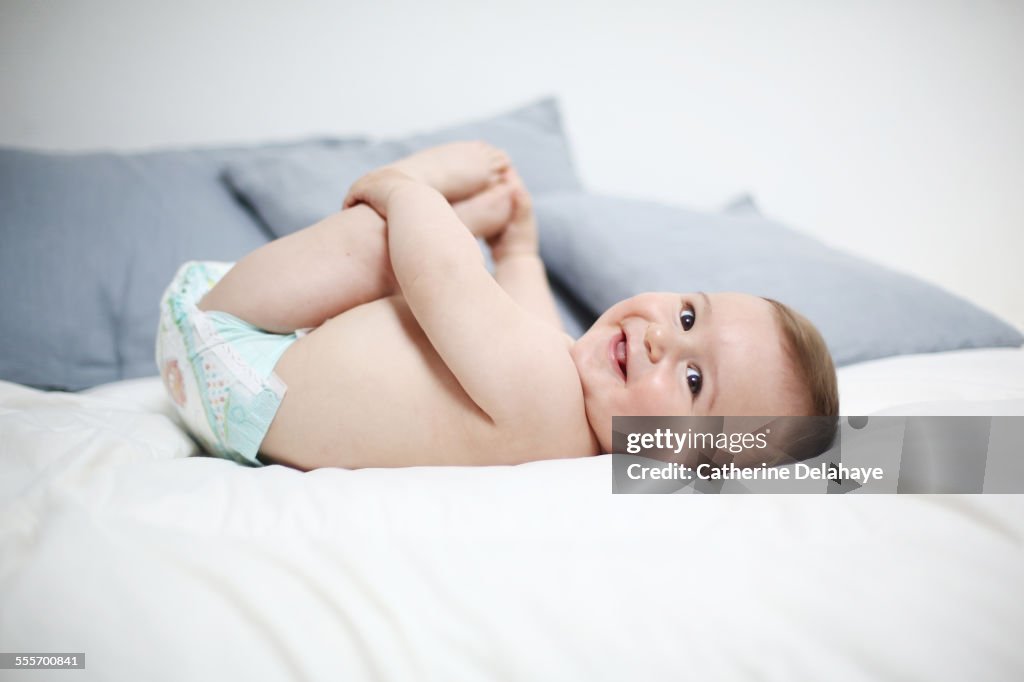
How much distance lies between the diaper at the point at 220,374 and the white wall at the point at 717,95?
967 millimetres

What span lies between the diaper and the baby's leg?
0.09 ft

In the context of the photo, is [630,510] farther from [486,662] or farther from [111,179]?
[111,179]

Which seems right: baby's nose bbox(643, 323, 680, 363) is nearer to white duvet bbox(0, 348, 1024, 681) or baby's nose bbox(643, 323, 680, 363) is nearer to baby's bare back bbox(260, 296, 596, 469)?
baby's bare back bbox(260, 296, 596, 469)

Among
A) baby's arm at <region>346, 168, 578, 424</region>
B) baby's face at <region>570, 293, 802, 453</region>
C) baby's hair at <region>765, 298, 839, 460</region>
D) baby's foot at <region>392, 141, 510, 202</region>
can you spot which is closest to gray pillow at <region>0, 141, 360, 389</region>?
baby's foot at <region>392, 141, 510, 202</region>

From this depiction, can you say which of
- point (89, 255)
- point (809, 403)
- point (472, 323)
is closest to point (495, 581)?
point (472, 323)

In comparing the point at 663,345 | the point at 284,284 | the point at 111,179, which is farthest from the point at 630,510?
the point at 111,179

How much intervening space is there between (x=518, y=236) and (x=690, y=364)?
1.61 ft

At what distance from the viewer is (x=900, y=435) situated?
2.13 ft

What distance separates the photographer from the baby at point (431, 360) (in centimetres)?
73

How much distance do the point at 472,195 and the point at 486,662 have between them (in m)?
0.75

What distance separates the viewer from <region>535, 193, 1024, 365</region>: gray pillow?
42.6 inches

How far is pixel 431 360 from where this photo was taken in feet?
2.55

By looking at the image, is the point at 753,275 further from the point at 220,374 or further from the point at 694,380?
the point at 220,374

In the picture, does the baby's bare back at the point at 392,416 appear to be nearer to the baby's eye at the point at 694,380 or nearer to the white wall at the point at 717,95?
the baby's eye at the point at 694,380
